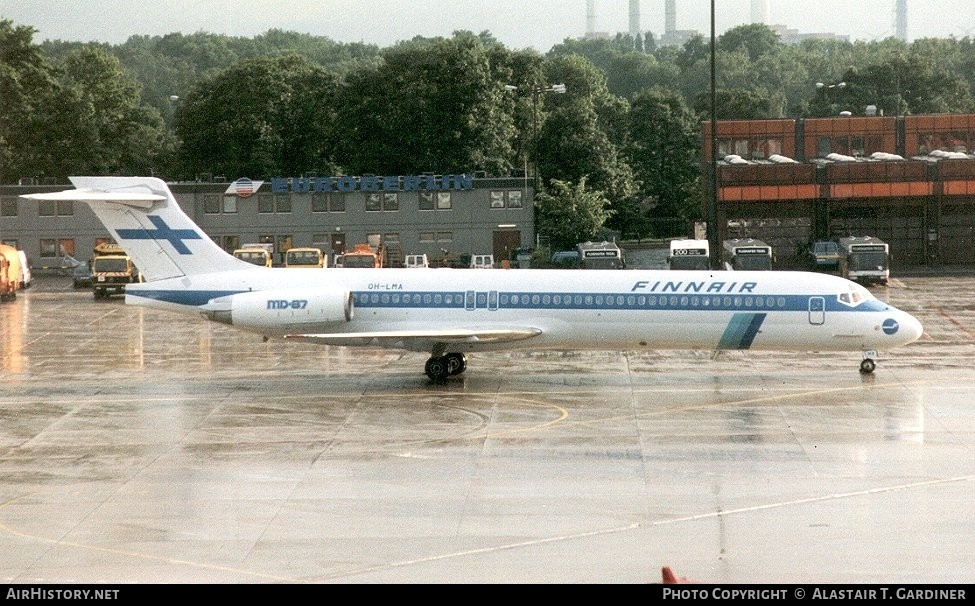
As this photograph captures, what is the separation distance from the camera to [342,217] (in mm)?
79188

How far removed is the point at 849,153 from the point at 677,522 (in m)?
70.6

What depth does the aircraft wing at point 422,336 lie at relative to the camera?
33.3 meters

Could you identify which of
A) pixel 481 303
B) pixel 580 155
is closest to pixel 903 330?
pixel 481 303

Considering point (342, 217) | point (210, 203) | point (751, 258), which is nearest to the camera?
point (751, 258)

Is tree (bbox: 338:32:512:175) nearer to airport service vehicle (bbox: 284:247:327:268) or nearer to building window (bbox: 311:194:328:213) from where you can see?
building window (bbox: 311:194:328:213)

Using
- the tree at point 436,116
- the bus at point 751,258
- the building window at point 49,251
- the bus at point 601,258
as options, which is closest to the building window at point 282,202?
the building window at point 49,251

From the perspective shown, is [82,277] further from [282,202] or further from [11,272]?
[282,202]

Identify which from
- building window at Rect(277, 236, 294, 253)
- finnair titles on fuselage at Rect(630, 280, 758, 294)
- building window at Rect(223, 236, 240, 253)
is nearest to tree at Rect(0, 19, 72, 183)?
building window at Rect(223, 236, 240, 253)

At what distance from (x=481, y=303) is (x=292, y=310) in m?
4.73

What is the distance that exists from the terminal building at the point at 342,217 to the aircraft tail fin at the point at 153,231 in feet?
146

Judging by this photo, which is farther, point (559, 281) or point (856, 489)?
point (559, 281)

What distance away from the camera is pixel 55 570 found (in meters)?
18.3
